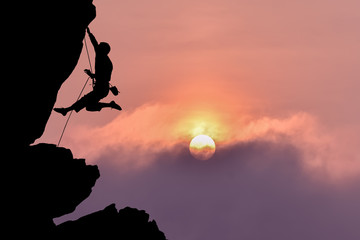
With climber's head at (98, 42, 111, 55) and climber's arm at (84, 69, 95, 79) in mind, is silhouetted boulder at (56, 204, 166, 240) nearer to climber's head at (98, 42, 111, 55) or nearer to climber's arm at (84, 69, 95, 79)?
climber's arm at (84, 69, 95, 79)

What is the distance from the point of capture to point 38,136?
34969mm

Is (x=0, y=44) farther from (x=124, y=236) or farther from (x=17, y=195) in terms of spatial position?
(x=124, y=236)

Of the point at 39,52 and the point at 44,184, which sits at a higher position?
the point at 39,52

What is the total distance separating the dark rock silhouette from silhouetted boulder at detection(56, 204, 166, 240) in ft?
0.21

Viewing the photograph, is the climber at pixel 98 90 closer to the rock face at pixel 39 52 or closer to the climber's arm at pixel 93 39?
the climber's arm at pixel 93 39

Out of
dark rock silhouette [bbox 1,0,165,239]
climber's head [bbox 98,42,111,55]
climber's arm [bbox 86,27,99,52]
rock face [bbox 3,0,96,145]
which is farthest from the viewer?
climber's head [bbox 98,42,111,55]

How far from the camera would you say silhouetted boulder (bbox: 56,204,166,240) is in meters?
37.2

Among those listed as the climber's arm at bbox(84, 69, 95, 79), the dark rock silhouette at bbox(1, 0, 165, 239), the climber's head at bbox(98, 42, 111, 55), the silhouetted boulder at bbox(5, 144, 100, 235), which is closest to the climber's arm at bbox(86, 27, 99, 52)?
the climber's head at bbox(98, 42, 111, 55)

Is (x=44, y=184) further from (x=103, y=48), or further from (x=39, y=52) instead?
(x=103, y=48)

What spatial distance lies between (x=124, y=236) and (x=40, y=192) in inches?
245

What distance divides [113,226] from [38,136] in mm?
7788

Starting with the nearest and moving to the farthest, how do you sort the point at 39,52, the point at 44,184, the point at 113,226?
the point at 39,52 < the point at 44,184 < the point at 113,226

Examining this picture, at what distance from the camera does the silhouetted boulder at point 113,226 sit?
122ft

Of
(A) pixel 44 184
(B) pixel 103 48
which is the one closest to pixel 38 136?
(A) pixel 44 184
